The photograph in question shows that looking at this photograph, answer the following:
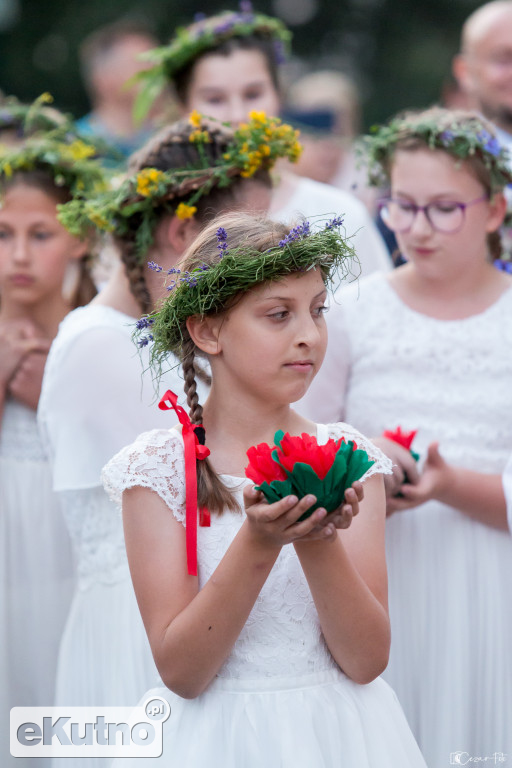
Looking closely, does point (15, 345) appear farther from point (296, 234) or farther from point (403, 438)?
point (296, 234)

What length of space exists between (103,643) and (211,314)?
1356 mm

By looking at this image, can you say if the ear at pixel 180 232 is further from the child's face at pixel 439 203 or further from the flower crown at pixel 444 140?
the flower crown at pixel 444 140

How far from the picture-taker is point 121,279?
12.6 ft

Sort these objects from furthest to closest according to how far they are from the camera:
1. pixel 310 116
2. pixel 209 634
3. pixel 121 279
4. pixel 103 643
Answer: pixel 310 116, pixel 121 279, pixel 103 643, pixel 209 634

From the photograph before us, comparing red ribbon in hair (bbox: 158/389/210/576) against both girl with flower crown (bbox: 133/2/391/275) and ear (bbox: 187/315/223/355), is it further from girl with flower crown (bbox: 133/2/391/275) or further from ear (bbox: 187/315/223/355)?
girl with flower crown (bbox: 133/2/391/275)

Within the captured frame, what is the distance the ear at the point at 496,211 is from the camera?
406 centimetres

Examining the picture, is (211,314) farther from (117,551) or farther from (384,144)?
(384,144)

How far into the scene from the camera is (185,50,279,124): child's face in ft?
18.8

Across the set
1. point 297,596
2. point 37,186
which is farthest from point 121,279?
point 297,596

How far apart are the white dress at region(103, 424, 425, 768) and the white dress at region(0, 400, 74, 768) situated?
1.62m

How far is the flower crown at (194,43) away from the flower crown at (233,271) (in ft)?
10.9

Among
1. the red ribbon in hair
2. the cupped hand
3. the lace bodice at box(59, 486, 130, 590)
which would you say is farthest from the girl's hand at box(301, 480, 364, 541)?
the lace bodice at box(59, 486, 130, 590)

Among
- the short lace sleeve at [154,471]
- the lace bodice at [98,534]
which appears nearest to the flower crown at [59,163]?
the lace bodice at [98,534]

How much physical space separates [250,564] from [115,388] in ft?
4.03
